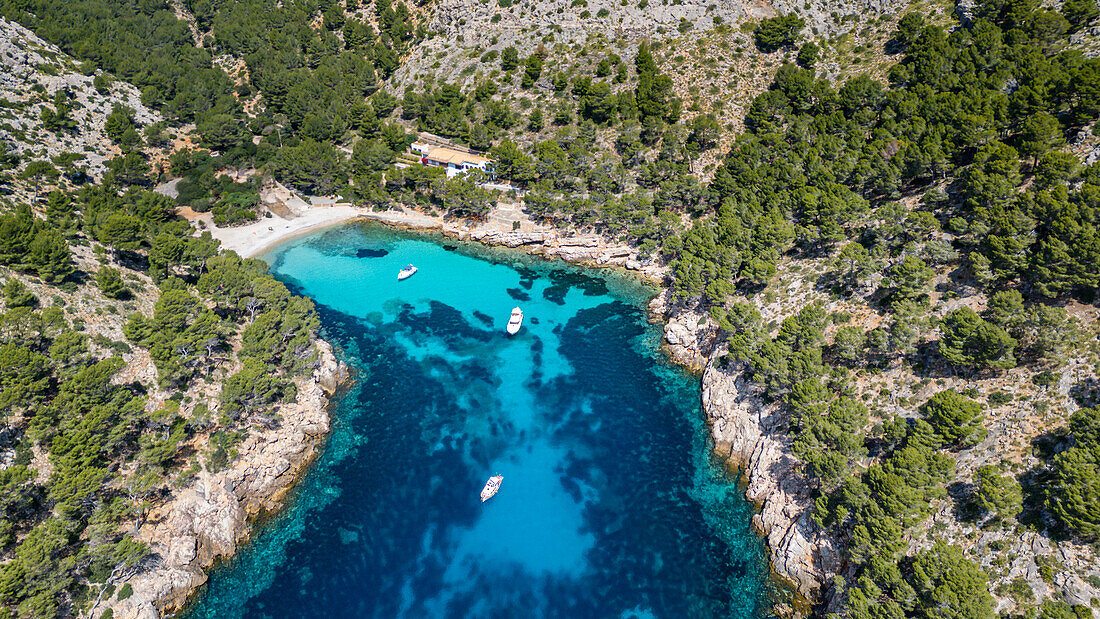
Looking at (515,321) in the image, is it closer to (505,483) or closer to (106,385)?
(505,483)

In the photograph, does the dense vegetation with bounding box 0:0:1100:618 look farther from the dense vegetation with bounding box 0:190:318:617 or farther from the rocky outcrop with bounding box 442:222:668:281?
the rocky outcrop with bounding box 442:222:668:281

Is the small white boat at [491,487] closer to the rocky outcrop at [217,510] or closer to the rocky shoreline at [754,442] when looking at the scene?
the rocky outcrop at [217,510]

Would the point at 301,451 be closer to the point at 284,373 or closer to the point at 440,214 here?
the point at 284,373

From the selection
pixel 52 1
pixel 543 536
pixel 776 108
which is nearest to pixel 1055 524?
pixel 543 536

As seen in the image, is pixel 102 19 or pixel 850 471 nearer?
pixel 850 471

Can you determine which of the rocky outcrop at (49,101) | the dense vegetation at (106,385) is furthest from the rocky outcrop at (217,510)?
the rocky outcrop at (49,101)

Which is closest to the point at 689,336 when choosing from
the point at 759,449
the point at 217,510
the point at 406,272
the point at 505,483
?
the point at 759,449
